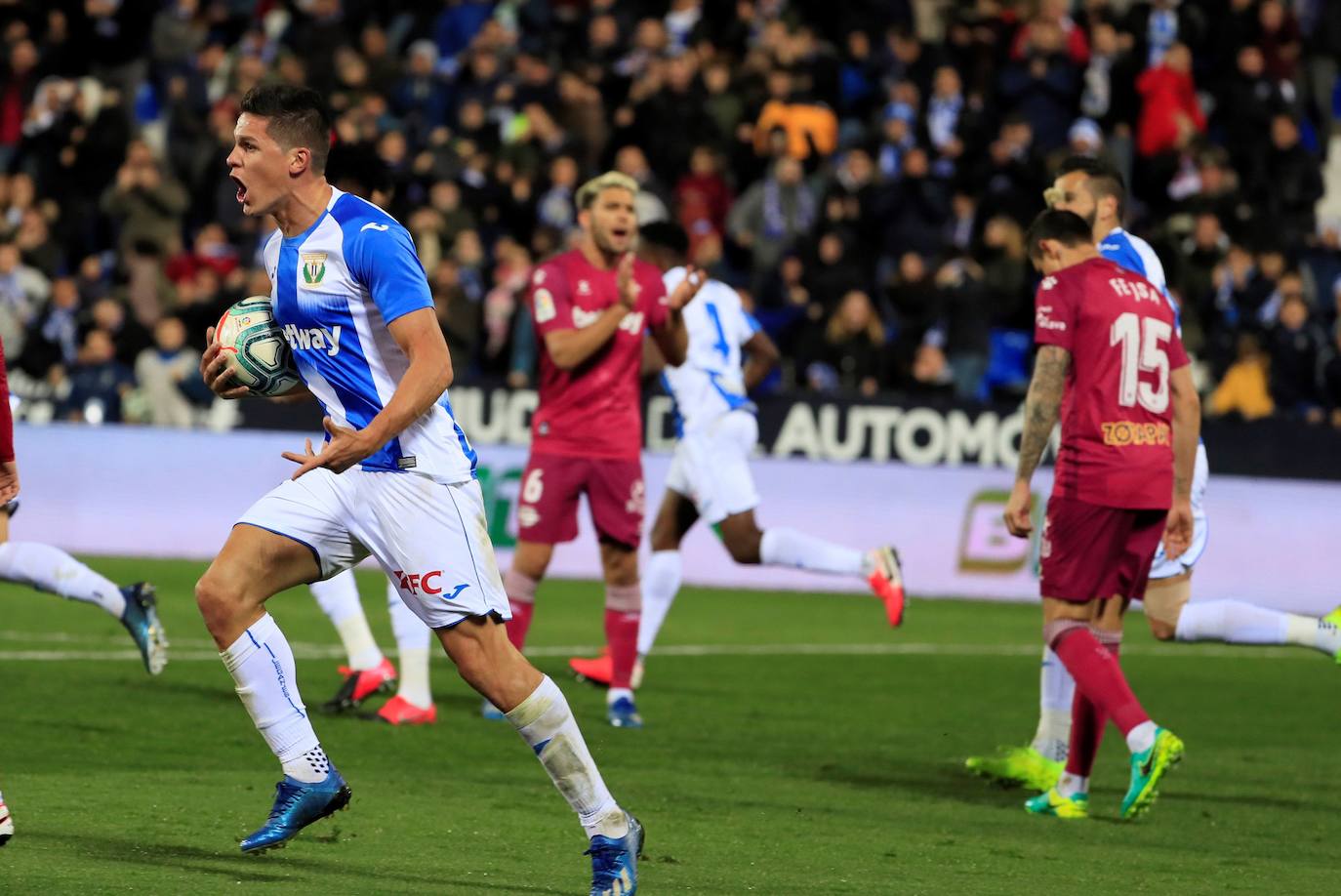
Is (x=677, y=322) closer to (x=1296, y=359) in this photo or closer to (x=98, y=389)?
(x=1296, y=359)

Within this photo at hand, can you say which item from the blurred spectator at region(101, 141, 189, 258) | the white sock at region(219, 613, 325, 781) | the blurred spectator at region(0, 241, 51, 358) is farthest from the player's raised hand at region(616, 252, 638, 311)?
the blurred spectator at region(101, 141, 189, 258)

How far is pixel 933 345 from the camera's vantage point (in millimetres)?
19578

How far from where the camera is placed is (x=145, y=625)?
10.4 m

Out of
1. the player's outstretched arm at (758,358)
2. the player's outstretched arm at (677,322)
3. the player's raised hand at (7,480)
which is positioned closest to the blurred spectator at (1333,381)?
the player's outstretched arm at (758,358)

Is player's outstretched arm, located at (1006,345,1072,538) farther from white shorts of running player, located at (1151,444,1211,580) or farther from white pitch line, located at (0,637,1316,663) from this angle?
white pitch line, located at (0,637,1316,663)

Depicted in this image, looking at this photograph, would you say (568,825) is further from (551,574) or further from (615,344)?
(551,574)

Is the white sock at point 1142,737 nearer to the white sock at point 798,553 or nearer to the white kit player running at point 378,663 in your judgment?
the white kit player running at point 378,663

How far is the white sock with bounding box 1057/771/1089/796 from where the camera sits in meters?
8.47

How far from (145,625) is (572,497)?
2039mm

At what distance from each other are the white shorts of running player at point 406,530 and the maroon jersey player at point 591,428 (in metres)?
3.90

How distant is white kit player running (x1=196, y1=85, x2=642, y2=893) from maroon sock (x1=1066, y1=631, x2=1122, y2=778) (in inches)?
99.5

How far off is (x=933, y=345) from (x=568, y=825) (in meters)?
12.3

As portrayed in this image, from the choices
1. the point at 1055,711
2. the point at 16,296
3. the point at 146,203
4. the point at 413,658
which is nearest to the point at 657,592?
the point at 413,658

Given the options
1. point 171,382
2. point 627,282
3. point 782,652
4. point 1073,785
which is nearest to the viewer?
point 1073,785
